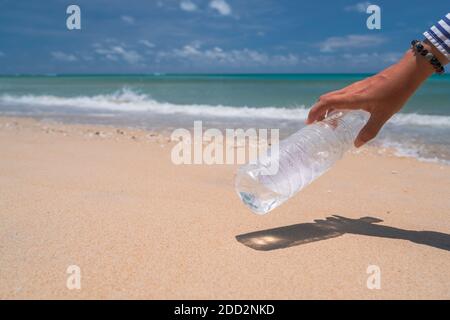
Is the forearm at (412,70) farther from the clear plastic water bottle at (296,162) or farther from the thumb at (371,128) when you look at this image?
the clear plastic water bottle at (296,162)

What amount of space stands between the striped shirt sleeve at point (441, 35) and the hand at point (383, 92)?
0.10 feet

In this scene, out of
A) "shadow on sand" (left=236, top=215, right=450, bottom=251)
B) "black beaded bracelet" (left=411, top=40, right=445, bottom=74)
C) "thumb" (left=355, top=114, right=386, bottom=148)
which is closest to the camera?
"black beaded bracelet" (left=411, top=40, right=445, bottom=74)

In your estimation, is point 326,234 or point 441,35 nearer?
point 441,35

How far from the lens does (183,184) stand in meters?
2.98

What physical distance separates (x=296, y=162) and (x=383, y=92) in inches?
31.4

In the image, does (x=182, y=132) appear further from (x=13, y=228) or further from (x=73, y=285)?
(x=73, y=285)

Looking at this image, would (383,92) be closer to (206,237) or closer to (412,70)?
(412,70)

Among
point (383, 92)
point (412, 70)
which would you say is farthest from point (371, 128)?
point (412, 70)

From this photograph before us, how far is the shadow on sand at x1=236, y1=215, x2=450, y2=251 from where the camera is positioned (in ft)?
6.27

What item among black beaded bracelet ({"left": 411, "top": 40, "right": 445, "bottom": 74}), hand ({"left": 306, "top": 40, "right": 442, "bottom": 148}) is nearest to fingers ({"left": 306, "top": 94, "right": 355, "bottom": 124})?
hand ({"left": 306, "top": 40, "right": 442, "bottom": 148})

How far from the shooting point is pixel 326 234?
203 cm

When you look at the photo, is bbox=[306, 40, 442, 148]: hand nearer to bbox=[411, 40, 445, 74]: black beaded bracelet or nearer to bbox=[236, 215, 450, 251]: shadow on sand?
bbox=[411, 40, 445, 74]: black beaded bracelet
